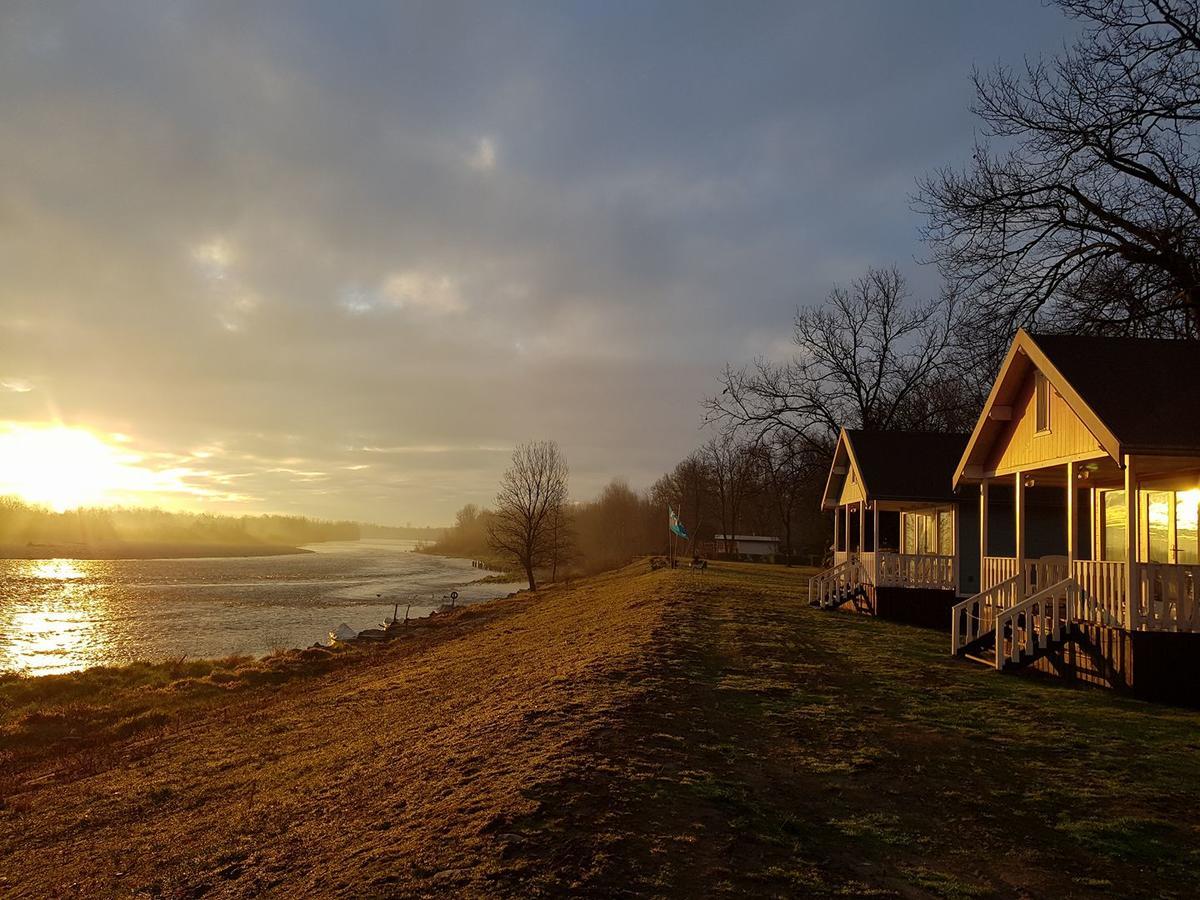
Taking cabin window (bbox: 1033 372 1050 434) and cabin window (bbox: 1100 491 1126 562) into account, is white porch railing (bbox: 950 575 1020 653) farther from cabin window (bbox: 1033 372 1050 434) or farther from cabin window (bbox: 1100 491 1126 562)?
cabin window (bbox: 1033 372 1050 434)

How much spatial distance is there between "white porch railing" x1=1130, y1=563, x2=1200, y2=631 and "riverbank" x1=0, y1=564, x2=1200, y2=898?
138cm

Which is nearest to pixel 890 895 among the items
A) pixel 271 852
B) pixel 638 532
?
pixel 271 852

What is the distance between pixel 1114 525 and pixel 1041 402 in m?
3.24

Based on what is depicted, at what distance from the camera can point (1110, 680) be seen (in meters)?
12.4

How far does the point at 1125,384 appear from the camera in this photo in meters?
13.3

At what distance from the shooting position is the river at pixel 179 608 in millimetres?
31375

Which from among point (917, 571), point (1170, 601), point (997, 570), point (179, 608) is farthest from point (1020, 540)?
point (179, 608)

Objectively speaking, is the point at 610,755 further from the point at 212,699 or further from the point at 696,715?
the point at 212,699

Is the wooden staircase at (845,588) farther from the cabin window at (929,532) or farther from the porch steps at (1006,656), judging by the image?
the porch steps at (1006,656)

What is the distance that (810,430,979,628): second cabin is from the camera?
2234cm

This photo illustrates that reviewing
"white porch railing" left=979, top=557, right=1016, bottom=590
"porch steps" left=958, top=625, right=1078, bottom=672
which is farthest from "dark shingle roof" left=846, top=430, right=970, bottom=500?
"porch steps" left=958, top=625, right=1078, bottom=672

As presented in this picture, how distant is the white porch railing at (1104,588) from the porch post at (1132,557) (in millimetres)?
250

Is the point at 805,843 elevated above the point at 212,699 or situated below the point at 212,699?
above

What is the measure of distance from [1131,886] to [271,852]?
6.58 meters
